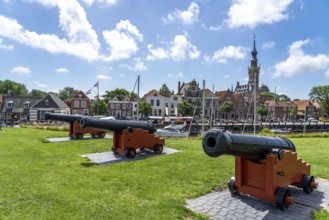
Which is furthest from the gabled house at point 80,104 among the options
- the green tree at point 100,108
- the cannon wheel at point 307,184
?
the cannon wheel at point 307,184

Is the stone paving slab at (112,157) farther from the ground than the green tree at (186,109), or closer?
closer

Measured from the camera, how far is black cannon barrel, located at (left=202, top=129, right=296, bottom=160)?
17.6ft

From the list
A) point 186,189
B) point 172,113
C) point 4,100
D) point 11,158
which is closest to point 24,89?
point 4,100

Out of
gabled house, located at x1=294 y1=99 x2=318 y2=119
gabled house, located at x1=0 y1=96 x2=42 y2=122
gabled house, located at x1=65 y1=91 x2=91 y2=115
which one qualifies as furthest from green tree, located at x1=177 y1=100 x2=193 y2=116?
gabled house, located at x1=294 y1=99 x2=318 y2=119

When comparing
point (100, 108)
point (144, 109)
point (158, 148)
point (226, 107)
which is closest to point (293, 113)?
point (226, 107)

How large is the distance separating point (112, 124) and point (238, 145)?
6719 mm

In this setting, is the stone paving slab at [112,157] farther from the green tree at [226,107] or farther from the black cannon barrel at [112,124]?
the green tree at [226,107]

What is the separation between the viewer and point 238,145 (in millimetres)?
5660

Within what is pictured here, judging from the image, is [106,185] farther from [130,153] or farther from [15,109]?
[15,109]

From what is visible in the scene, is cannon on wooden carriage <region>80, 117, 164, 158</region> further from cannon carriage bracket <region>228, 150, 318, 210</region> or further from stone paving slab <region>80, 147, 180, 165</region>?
cannon carriage bracket <region>228, 150, 318, 210</region>

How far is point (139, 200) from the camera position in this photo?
20.8 ft

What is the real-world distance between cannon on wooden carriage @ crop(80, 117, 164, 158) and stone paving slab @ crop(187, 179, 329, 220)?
5.39 m

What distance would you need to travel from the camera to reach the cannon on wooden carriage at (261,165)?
550cm

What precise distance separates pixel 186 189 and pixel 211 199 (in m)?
0.80
